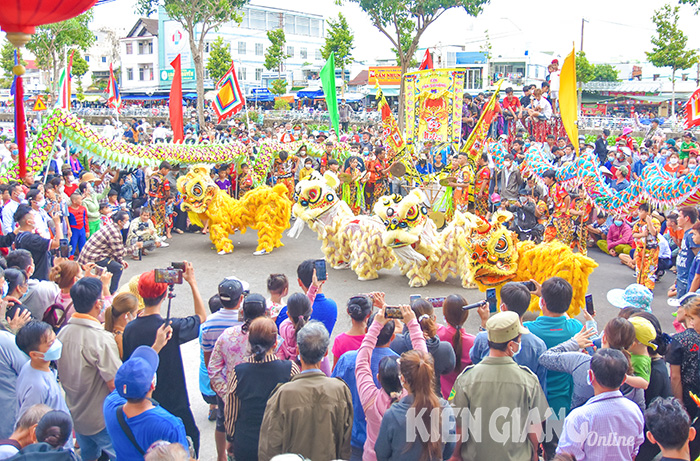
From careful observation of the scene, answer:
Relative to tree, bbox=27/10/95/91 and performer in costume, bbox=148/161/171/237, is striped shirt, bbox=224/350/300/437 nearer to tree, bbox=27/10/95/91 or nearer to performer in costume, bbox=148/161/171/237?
performer in costume, bbox=148/161/171/237

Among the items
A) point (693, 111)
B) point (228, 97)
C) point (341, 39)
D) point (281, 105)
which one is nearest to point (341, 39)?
point (341, 39)

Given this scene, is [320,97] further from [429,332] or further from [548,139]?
[429,332]

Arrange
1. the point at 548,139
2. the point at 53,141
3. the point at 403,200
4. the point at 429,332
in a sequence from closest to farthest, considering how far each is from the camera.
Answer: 1. the point at 429,332
2. the point at 403,200
3. the point at 53,141
4. the point at 548,139

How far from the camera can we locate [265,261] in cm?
939

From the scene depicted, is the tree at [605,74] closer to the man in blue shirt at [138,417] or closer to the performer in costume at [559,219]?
the performer in costume at [559,219]

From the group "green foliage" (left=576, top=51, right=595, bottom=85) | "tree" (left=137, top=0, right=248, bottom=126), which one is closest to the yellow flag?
"tree" (left=137, top=0, right=248, bottom=126)

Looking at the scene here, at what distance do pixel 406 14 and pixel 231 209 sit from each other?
1506cm

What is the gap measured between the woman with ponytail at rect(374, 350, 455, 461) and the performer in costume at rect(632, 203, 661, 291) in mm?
5787

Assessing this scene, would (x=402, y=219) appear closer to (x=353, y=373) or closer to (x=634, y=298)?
(x=634, y=298)

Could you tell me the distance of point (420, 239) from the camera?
761cm

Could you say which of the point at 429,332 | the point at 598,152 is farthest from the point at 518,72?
the point at 429,332

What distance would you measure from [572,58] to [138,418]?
871 cm

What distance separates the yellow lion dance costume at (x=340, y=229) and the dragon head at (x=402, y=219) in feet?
2.07

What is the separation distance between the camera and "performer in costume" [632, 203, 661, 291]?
7469 millimetres
